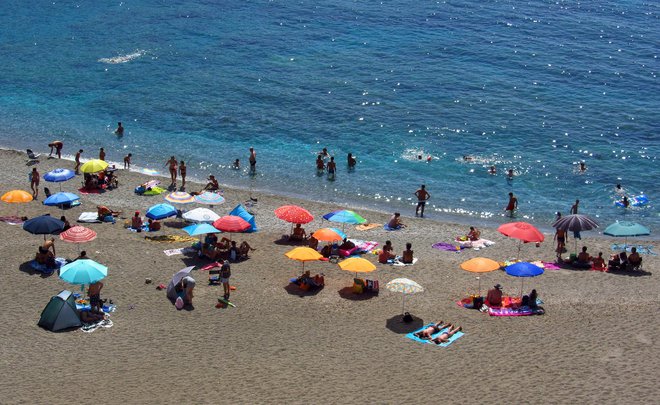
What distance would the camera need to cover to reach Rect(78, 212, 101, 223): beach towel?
36500mm

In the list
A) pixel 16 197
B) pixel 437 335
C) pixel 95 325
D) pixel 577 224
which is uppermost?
pixel 577 224

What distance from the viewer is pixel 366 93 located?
60.5 meters

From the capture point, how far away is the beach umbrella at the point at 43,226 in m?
31.2

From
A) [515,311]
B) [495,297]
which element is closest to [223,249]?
[495,297]

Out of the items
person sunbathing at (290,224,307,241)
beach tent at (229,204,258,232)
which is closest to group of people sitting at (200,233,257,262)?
beach tent at (229,204,258,232)

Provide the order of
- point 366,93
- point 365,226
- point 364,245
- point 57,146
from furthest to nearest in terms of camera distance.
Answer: point 366,93, point 57,146, point 365,226, point 364,245

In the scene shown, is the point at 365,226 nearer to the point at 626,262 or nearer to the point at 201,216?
the point at 201,216

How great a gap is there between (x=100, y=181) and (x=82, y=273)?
15043 mm

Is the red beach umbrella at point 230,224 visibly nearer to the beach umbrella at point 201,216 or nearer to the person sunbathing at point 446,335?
the beach umbrella at point 201,216

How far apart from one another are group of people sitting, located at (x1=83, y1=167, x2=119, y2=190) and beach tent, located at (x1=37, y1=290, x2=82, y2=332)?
15.8m

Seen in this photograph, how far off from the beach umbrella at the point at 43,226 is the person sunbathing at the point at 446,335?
587 inches

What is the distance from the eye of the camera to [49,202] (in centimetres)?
3603

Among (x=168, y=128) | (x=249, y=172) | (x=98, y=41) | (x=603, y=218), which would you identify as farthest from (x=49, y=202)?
(x=98, y=41)

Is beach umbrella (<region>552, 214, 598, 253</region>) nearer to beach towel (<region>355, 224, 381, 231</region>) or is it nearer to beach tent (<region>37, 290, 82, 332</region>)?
beach towel (<region>355, 224, 381, 231</region>)
